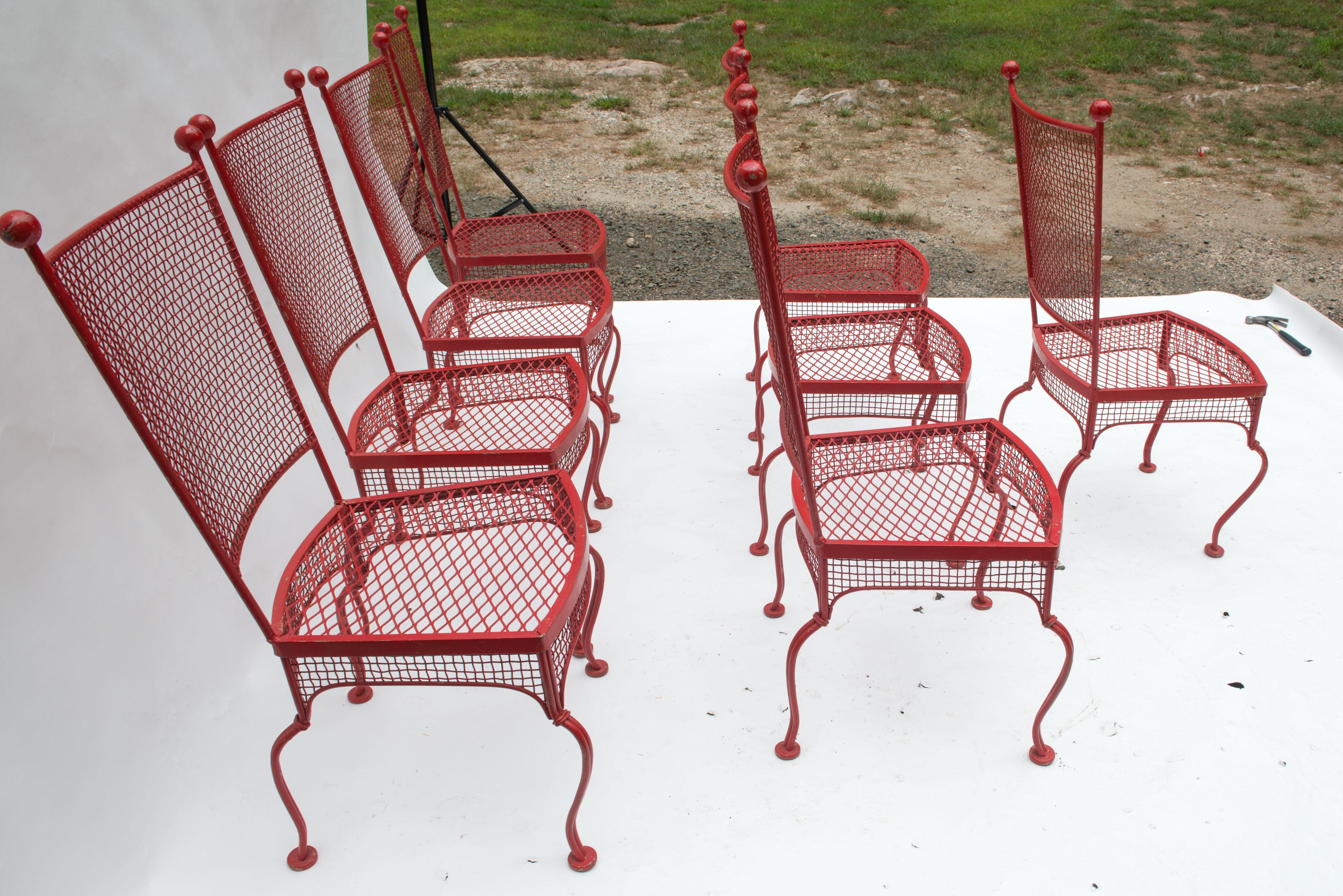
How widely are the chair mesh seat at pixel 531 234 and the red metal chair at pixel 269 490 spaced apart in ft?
4.34

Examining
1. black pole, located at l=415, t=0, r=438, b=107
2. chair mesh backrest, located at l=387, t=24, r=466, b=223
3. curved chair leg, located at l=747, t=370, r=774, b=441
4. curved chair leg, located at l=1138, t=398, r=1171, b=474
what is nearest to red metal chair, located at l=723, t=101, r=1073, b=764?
curved chair leg, located at l=747, t=370, r=774, b=441

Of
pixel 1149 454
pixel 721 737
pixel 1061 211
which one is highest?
pixel 1061 211

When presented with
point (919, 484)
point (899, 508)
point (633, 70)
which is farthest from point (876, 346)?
point (633, 70)

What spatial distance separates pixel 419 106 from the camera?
278 cm

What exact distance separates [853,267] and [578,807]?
1.82 metres

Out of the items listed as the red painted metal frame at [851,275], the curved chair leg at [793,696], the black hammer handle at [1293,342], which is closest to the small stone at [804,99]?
the black hammer handle at [1293,342]

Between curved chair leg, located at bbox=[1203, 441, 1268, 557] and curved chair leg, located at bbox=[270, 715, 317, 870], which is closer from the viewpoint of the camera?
curved chair leg, located at bbox=[270, 715, 317, 870]

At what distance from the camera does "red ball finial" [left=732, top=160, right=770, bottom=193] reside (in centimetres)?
117

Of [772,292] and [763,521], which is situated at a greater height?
[772,292]

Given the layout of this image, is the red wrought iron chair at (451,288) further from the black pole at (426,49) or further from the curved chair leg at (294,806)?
the black pole at (426,49)

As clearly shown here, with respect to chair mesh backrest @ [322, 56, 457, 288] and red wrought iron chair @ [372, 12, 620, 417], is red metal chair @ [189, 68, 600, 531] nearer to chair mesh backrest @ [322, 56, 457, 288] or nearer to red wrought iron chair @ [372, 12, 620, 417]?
chair mesh backrest @ [322, 56, 457, 288]

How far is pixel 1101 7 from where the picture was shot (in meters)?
10.1

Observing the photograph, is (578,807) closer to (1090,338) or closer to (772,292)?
(772,292)

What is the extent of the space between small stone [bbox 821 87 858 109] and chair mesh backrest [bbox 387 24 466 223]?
5857 millimetres
